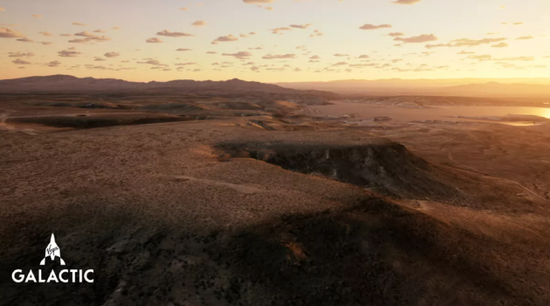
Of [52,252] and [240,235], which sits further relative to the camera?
[240,235]

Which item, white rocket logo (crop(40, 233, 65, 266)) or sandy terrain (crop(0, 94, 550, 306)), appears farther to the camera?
sandy terrain (crop(0, 94, 550, 306))

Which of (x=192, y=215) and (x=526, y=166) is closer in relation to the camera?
(x=192, y=215)

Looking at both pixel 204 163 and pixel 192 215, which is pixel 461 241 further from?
pixel 204 163

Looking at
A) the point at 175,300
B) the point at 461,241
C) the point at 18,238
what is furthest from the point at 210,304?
the point at 461,241

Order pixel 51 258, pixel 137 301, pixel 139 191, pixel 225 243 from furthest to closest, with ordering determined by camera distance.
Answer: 1. pixel 139 191
2. pixel 225 243
3. pixel 51 258
4. pixel 137 301

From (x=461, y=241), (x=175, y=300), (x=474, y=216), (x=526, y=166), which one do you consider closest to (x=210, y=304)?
(x=175, y=300)

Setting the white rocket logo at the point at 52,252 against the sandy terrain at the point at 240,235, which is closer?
the white rocket logo at the point at 52,252

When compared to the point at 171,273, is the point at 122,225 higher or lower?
higher

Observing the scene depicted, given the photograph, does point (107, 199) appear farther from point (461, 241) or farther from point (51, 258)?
point (461, 241)

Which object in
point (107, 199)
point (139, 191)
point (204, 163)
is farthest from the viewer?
point (204, 163)
